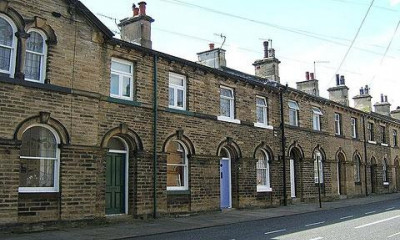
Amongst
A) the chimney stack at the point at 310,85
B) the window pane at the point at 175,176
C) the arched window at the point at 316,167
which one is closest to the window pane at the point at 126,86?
the window pane at the point at 175,176

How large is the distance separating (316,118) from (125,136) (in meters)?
14.8

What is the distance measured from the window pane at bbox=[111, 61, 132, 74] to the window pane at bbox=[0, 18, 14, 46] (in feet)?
12.0

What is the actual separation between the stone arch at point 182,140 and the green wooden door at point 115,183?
1.85m

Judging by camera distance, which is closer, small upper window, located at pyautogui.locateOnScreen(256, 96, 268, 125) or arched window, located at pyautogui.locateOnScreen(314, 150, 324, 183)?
small upper window, located at pyautogui.locateOnScreen(256, 96, 268, 125)

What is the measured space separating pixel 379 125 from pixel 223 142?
68.1 feet

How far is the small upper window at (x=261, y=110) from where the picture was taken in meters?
21.7

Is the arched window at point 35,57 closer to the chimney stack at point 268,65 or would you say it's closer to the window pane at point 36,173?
the window pane at point 36,173

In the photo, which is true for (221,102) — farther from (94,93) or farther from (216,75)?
(94,93)

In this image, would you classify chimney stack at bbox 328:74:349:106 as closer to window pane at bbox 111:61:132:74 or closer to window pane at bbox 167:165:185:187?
window pane at bbox 167:165:185:187

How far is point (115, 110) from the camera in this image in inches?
582

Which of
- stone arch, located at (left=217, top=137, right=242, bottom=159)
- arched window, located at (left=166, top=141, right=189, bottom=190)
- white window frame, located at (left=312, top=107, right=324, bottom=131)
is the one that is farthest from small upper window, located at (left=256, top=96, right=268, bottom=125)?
arched window, located at (left=166, top=141, right=189, bottom=190)

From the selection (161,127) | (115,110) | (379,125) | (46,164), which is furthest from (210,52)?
(379,125)

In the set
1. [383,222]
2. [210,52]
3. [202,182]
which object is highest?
[210,52]

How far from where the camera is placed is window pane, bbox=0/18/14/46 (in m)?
12.2
